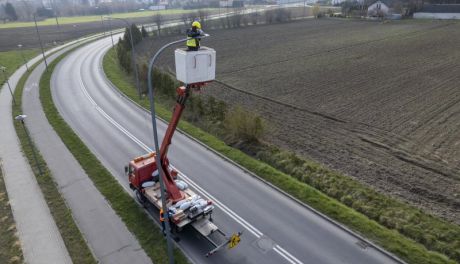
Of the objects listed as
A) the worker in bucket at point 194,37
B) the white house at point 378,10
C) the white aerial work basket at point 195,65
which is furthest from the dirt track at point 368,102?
the white house at point 378,10

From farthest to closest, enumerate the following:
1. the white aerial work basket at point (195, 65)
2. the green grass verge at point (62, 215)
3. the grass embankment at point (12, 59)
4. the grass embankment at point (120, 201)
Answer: the grass embankment at point (12, 59) → the grass embankment at point (120, 201) → the green grass verge at point (62, 215) → the white aerial work basket at point (195, 65)

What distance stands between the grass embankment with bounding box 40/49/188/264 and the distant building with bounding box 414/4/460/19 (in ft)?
316

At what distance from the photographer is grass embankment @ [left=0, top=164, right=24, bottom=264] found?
14422 mm

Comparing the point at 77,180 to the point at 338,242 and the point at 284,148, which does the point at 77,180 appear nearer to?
the point at 284,148

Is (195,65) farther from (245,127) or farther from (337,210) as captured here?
(245,127)

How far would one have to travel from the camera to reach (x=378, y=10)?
95625 millimetres

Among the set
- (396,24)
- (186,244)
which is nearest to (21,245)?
(186,244)

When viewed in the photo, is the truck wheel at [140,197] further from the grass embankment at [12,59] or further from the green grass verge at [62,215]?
the grass embankment at [12,59]

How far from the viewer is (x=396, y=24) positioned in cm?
8250

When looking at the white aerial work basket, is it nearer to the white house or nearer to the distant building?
the distant building

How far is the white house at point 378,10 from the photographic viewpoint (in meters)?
94.6

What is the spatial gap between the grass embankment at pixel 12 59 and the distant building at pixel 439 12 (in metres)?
95.3

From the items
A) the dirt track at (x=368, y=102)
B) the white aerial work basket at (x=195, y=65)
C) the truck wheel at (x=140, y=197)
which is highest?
the white aerial work basket at (x=195, y=65)

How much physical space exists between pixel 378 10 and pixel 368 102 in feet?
257
